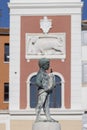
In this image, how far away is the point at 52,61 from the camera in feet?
141

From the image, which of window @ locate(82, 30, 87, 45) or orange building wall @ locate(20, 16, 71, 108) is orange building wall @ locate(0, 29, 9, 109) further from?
orange building wall @ locate(20, 16, 71, 108)

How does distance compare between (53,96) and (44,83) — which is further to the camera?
(53,96)

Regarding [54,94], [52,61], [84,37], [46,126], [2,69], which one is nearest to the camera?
[46,126]

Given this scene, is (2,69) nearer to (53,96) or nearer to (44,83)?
(53,96)

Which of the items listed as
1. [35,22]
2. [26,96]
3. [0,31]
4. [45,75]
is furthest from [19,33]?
[45,75]

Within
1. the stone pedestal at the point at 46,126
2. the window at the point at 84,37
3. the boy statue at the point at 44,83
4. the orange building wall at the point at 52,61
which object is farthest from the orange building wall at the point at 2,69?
the stone pedestal at the point at 46,126

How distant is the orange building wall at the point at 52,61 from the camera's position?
1679 inches

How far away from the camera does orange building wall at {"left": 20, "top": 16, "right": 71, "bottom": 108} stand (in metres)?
42.7

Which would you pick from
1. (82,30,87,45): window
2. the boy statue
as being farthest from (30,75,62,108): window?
the boy statue

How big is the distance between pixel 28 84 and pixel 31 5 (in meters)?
4.72

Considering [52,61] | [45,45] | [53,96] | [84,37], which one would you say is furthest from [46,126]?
[84,37]

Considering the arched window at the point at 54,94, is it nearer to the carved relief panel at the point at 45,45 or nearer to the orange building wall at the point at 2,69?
the carved relief panel at the point at 45,45

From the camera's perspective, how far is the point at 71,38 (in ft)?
142

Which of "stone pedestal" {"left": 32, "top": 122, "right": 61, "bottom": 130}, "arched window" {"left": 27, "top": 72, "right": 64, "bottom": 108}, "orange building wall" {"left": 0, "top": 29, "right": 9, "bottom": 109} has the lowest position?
"stone pedestal" {"left": 32, "top": 122, "right": 61, "bottom": 130}
